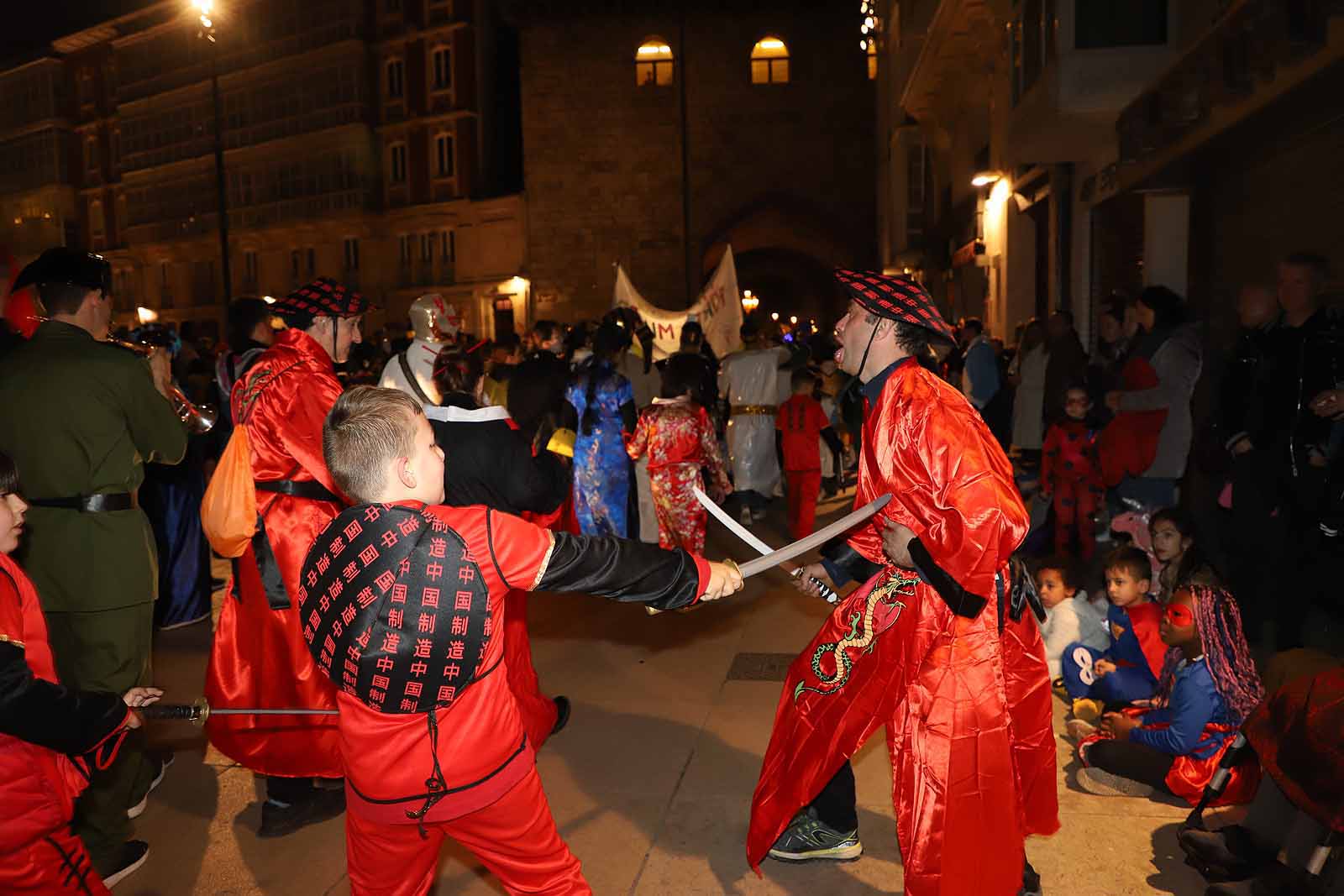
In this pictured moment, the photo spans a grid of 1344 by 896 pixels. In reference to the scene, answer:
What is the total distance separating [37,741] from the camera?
219 centimetres

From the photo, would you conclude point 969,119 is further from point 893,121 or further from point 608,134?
point 608,134

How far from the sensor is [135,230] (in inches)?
1687

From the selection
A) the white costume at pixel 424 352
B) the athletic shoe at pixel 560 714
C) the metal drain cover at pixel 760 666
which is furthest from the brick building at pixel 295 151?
the athletic shoe at pixel 560 714

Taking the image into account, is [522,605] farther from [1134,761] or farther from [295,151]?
[295,151]

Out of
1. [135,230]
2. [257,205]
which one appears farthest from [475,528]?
[135,230]

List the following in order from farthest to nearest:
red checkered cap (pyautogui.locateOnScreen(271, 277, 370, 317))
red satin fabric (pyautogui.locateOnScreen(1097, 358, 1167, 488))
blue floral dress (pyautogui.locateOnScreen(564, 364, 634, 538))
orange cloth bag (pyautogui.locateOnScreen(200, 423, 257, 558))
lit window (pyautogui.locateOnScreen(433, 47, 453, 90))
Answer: lit window (pyautogui.locateOnScreen(433, 47, 453, 90)) < blue floral dress (pyautogui.locateOnScreen(564, 364, 634, 538)) < red satin fabric (pyautogui.locateOnScreen(1097, 358, 1167, 488)) < red checkered cap (pyautogui.locateOnScreen(271, 277, 370, 317)) < orange cloth bag (pyautogui.locateOnScreen(200, 423, 257, 558))

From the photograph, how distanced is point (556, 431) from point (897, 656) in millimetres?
3291

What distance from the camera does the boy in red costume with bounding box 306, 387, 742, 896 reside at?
84.4 inches

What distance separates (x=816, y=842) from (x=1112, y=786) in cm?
134

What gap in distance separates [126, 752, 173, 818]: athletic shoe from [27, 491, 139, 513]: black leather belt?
1127 mm

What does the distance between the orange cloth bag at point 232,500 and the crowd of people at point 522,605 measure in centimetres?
1

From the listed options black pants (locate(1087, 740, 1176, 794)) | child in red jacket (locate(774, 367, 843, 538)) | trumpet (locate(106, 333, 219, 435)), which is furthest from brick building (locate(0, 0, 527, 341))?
black pants (locate(1087, 740, 1176, 794))

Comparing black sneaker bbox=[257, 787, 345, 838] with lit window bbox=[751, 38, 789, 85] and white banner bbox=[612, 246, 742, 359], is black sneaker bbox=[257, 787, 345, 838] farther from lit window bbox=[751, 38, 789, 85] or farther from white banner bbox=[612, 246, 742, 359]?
Result: lit window bbox=[751, 38, 789, 85]

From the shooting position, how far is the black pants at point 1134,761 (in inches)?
152
